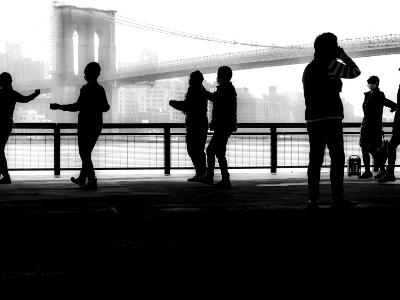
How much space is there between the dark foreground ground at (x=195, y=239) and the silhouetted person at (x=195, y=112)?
66.1 inches

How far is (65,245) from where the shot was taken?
328 cm

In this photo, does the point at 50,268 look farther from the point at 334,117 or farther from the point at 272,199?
the point at 272,199

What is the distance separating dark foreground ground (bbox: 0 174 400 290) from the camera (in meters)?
2.56

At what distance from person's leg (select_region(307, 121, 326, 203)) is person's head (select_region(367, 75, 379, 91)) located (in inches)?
146

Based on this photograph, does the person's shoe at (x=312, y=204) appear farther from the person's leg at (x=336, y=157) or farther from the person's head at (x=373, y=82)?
the person's head at (x=373, y=82)

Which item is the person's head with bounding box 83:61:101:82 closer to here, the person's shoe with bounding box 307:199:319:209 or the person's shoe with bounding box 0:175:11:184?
the person's shoe with bounding box 0:175:11:184

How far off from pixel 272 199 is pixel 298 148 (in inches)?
222

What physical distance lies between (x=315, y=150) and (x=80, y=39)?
3956 cm

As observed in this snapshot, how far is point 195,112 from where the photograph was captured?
25.2 ft

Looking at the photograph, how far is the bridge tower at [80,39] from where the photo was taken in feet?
123

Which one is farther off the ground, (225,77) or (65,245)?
(225,77)

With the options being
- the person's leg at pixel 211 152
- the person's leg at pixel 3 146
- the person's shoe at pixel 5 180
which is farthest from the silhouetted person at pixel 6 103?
the person's leg at pixel 211 152

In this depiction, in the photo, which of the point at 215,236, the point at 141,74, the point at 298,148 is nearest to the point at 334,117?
the point at 215,236

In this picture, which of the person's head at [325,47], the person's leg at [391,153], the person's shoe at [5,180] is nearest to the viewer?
the person's head at [325,47]
